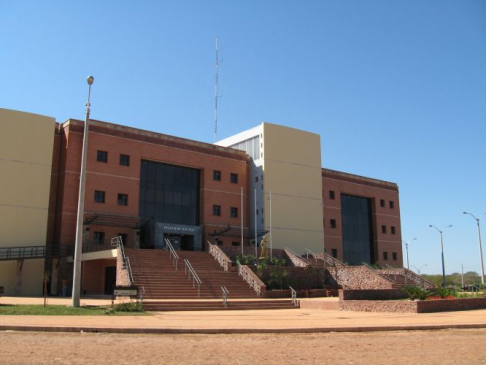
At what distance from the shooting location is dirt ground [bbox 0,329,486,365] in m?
9.42

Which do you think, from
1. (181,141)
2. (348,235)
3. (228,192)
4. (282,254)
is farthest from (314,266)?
(348,235)

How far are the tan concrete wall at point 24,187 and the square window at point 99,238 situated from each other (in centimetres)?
379

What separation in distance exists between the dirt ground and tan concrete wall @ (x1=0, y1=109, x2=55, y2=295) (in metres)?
26.0

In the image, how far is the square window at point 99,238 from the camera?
4019 centimetres

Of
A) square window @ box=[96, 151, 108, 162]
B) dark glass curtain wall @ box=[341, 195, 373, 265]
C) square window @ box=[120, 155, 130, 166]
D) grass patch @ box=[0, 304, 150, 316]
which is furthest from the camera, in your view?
dark glass curtain wall @ box=[341, 195, 373, 265]

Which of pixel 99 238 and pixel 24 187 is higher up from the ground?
pixel 24 187

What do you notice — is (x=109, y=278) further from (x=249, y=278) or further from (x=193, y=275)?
(x=249, y=278)

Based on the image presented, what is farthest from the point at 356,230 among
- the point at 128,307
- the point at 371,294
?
the point at 128,307

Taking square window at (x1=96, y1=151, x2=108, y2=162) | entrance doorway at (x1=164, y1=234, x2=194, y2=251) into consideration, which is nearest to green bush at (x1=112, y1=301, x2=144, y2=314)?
square window at (x1=96, y1=151, x2=108, y2=162)

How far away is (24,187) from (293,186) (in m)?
25.1

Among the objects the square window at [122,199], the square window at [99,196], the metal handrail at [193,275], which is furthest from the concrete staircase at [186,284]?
the square window at [99,196]

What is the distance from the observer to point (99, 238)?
40531mm

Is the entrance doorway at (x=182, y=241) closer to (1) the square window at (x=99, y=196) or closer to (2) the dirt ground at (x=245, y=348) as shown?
(1) the square window at (x=99, y=196)

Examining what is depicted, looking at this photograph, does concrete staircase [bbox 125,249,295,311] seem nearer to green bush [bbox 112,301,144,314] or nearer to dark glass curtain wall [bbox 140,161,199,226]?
green bush [bbox 112,301,144,314]
